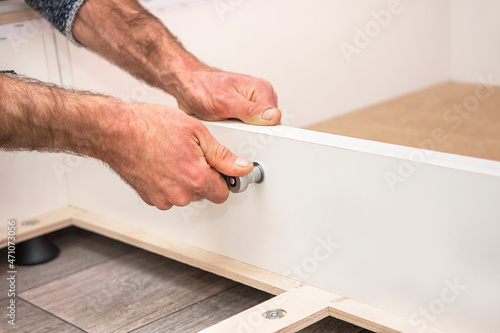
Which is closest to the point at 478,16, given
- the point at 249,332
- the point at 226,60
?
the point at 226,60

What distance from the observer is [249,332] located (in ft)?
2.48

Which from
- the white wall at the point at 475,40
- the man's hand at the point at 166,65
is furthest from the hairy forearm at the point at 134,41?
the white wall at the point at 475,40

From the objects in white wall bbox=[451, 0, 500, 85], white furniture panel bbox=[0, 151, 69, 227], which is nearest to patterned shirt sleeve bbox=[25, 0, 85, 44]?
white furniture panel bbox=[0, 151, 69, 227]

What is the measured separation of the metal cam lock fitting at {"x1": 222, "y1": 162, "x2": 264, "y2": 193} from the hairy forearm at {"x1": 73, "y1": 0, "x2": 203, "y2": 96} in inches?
10.1

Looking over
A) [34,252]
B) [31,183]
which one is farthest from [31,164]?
[34,252]

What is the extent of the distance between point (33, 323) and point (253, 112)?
447 mm

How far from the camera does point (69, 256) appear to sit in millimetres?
1171

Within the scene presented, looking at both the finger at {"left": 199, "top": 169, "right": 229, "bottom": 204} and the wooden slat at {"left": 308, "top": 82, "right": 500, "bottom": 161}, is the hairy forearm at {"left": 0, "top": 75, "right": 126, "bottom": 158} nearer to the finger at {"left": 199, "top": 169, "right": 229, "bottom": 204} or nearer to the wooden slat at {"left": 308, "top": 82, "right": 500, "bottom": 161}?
the finger at {"left": 199, "top": 169, "right": 229, "bottom": 204}

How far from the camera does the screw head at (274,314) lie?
781 millimetres

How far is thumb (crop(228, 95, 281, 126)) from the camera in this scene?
0.90 metres

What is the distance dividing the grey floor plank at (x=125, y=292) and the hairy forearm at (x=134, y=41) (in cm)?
30

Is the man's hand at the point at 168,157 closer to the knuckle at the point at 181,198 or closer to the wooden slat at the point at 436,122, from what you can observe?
the knuckle at the point at 181,198

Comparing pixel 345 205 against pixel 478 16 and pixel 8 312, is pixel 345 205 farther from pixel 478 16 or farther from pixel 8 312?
pixel 478 16

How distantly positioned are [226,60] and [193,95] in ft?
1.23
